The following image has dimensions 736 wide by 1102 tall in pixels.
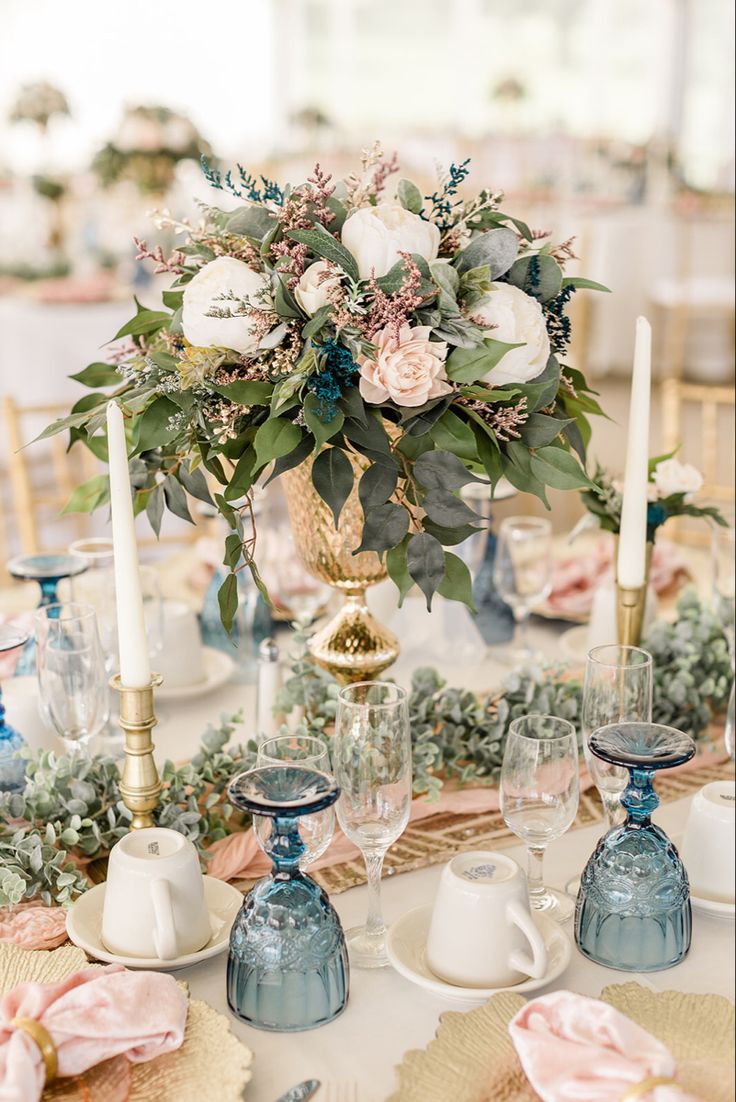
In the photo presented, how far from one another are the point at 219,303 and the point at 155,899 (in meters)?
0.51

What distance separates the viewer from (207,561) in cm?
188

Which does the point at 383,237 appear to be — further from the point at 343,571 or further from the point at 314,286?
the point at 343,571

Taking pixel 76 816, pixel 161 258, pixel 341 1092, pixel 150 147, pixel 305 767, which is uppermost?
pixel 150 147

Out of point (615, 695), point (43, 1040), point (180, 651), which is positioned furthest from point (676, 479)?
point (43, 1040)

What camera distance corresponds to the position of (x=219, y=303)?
1060 millimetres

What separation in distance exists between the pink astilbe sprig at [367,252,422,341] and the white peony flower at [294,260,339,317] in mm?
39

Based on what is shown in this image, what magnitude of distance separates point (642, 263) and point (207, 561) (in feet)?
18.0

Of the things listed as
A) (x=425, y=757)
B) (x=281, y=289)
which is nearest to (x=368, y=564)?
(x=425, y=757)

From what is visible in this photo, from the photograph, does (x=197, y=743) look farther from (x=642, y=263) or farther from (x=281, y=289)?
(x=642, y=263)

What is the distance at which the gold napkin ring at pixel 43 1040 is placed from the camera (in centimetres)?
79

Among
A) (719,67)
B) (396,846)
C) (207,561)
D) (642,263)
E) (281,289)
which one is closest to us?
(281,289)

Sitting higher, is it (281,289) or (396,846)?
(281,289)

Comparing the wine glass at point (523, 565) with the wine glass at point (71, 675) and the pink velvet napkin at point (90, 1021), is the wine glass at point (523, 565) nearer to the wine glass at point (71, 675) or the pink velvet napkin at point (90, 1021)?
the wine glass at point (71, 675)

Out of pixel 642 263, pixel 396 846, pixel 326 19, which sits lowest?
pixel 396 846
